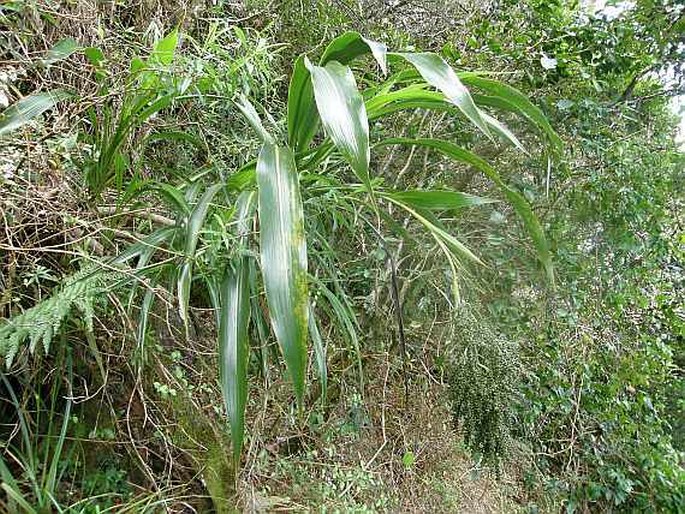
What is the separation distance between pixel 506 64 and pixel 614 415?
3.50 feet

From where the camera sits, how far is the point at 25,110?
834 mm

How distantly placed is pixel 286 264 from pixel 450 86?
29 centimetres

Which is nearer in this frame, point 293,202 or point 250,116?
point 293,202

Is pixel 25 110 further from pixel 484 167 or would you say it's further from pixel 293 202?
pixel 484 167

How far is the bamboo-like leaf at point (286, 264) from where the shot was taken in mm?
506

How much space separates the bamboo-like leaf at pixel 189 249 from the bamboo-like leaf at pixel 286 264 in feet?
0.53

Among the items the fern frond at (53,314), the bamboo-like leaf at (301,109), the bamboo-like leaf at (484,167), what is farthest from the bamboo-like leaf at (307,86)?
the fern frond at (53,314)

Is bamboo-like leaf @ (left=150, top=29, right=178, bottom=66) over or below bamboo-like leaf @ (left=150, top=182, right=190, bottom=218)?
over

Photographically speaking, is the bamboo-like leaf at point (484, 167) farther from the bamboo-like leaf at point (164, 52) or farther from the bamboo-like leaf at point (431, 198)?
the bamboo-like leaf at point (164, 52)

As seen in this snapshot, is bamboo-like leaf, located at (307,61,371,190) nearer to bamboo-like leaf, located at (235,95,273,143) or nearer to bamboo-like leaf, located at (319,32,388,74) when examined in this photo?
bamboo-like leaf, located at (319,32,388,74)

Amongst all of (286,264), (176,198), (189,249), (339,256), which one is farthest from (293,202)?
(339,256)

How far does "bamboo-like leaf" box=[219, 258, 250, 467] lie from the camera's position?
67cm

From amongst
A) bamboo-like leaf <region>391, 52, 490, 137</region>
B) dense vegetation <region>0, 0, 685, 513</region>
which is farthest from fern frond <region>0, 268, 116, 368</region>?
bamboo-like leaf <region>391, 52, 490, 137</region>

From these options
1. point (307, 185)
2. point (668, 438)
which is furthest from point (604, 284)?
point (307, 185)
